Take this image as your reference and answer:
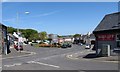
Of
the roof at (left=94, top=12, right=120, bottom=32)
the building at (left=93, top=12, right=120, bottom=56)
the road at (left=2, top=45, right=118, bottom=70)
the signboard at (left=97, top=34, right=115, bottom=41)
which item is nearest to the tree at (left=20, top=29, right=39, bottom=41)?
the roof at (left=94, top=12, right=120, bottom=32)

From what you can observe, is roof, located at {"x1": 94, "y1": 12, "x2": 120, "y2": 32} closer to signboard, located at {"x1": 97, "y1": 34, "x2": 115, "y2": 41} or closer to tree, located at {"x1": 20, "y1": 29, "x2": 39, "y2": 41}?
signboard, located at {"x1": 97, "y1": 34, "x2": 115, "y2": 41}

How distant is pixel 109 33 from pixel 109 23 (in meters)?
1.97

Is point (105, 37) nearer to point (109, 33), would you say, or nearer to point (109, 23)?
point (109, 33)

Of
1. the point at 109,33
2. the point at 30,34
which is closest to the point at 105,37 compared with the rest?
the point at 109,33

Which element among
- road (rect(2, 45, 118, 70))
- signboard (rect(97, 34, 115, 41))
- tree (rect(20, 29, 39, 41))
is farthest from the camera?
tree (rect(20, 29, 39, 41))

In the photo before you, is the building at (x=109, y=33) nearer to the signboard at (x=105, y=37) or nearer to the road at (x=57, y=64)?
the signboard at (x=105, y=37)

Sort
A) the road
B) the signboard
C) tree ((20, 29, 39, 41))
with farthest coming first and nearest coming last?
tree ((20, 29, 39, 41))
the signboard
the road

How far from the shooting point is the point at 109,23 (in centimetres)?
3238

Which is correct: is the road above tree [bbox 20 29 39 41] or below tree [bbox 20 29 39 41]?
below

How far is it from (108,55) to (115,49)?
47.9 inches

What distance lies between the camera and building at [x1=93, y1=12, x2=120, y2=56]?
98.3 feet

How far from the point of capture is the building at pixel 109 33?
→ 30.0 m

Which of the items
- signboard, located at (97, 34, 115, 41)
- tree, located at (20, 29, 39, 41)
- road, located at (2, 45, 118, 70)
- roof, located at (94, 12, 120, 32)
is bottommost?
road, located at (2, 45, 118, 70)

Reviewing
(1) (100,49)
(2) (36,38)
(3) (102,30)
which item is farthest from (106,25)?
(2) (36,38)
